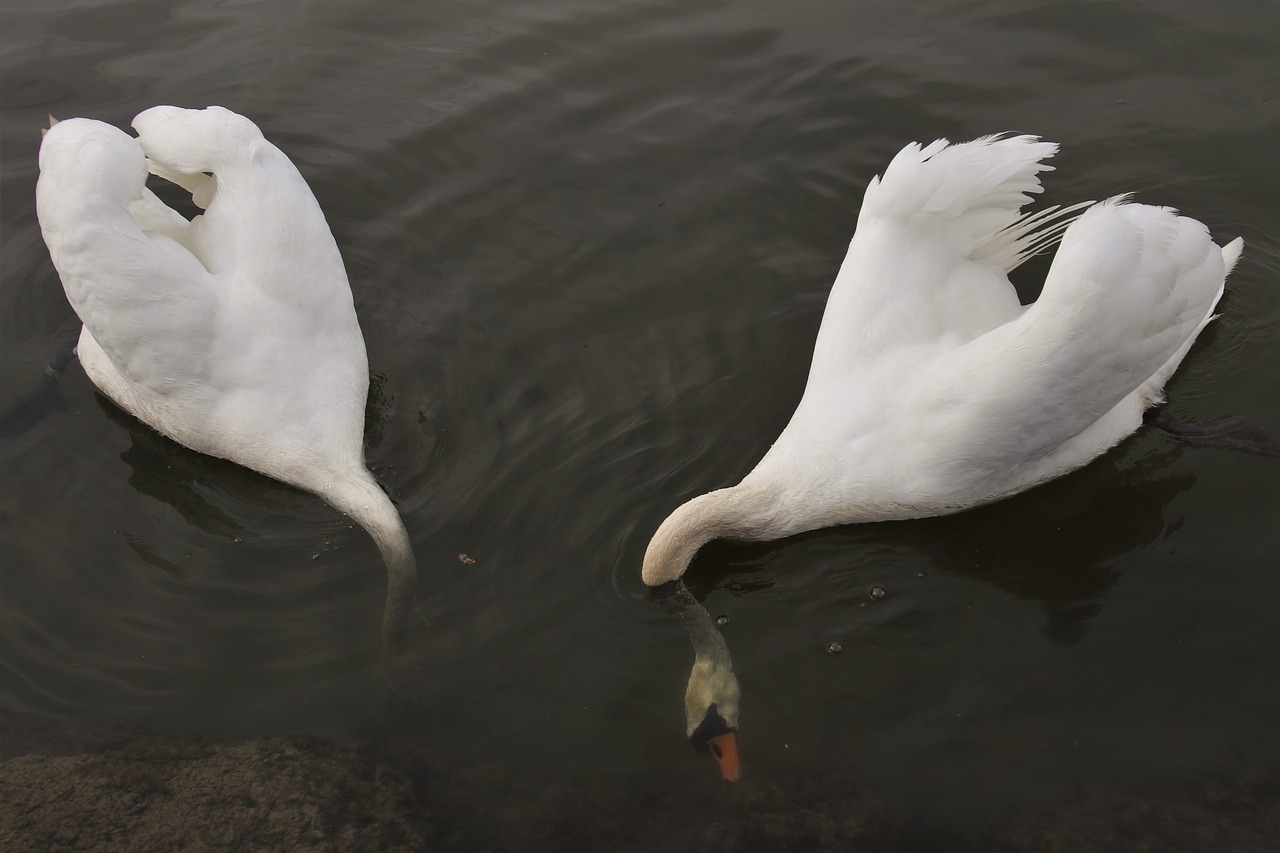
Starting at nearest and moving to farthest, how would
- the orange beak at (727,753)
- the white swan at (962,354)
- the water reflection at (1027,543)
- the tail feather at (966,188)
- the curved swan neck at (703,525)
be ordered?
the orange beak at (727,753) < the white swan at (962,354) < the curved swan neck at (703,525) < the water reflection at (1027,543) < the tail feather at (966,188)

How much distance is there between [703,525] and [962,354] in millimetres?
1423

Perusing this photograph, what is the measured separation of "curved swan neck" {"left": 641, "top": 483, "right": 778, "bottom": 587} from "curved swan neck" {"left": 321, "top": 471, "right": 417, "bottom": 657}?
1.12 metres

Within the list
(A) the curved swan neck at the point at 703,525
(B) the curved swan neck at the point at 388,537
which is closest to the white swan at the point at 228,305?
(B) the curved swan neck at the point at 388,537

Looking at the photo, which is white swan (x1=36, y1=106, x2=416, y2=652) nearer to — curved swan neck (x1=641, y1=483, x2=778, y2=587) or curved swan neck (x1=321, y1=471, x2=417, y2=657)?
curved swan neck (x1=321, y1=471, x2=417, y2=657)

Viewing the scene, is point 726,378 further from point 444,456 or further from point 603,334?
point 444,456

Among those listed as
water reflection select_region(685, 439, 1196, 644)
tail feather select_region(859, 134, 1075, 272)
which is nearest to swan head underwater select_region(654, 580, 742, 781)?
water reflection select_region(685, 439, 1196, 644)

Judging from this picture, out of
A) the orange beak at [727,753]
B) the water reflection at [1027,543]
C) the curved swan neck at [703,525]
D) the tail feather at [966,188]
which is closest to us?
the orange beak at [727,753]

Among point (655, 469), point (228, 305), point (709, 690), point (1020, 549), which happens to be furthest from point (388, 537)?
point (1020, 549)

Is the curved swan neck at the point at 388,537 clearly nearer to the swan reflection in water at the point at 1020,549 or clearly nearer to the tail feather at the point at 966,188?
the swan reflection in water at the point at 1020,549

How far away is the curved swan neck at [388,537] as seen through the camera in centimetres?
538

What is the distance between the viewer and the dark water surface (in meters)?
5.06

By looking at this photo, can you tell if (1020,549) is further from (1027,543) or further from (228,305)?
(228,305)

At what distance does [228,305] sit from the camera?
599 centimetres

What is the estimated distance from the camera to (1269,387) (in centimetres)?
609
